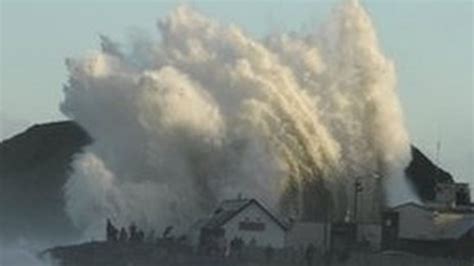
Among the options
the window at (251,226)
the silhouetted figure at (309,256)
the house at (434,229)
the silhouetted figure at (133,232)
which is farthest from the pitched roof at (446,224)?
the silhouetted figure at (133,232)

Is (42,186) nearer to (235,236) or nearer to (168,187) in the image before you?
(168,187)

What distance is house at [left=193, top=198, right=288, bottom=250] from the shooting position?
6016cm

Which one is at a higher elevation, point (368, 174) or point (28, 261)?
point (368, 174)

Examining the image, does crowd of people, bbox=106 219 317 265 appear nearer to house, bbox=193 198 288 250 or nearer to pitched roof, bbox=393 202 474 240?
house, bbox=193 198 288 250

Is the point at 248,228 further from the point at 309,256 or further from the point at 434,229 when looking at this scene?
the point at 309,256

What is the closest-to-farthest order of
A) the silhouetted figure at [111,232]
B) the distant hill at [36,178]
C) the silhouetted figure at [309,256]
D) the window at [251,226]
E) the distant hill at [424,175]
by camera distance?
the silhouetted figure at [309,256]
the window at [251,226]
the silhouetted figure at [111,232]
the distant hill at [424,175]
the distant hill at [36,178]

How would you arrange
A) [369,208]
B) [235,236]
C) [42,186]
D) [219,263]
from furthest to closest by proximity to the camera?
[42,186] → [369,208] → [235,236] → [219,263]

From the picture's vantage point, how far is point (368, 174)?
243ft

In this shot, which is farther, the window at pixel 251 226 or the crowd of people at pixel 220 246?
the window at pixel 251 226

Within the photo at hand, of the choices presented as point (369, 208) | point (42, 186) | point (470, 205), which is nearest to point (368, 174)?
point (369, 208)

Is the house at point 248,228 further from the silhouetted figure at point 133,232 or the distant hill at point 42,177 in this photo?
the distant hill at point 42,177

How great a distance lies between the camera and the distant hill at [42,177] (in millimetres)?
94825

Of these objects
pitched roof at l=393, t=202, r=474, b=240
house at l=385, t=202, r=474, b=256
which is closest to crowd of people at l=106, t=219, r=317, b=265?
house at l=385, t=202, r=474, b=256

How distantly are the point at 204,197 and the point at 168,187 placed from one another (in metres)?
2.21
